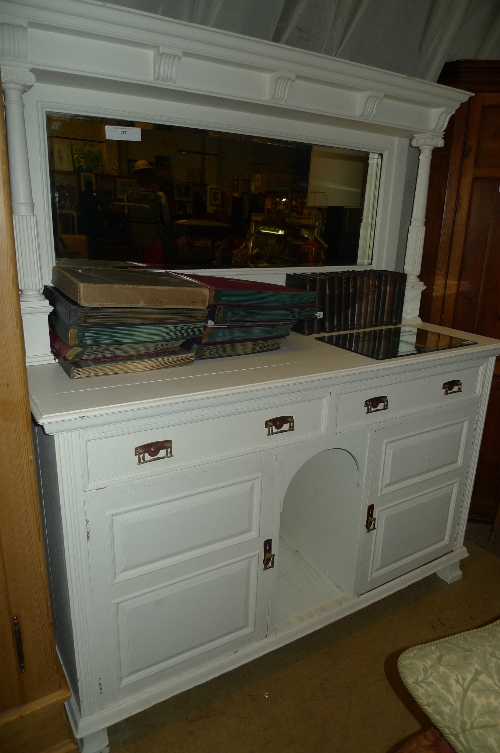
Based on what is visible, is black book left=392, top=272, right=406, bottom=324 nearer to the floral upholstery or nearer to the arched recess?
the arched recess

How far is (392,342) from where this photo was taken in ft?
6.42

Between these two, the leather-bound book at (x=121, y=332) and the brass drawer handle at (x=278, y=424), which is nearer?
the leather-bound book at (x=121, y=332)

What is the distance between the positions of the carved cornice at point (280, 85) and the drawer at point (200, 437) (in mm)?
1029

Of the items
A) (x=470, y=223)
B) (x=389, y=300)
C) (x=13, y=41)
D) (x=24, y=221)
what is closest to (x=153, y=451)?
(x=24, y=221)

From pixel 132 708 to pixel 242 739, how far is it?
0.37m

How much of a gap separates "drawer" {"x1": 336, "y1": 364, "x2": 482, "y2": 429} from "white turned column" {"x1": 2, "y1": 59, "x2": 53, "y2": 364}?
95 cm

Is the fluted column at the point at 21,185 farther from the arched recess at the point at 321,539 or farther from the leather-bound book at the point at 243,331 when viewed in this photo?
the arched recess at the point at 321,539

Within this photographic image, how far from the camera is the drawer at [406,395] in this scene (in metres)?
1.70

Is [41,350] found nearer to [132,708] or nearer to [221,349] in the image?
[221,349]

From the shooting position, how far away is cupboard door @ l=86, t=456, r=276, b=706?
1373 mm

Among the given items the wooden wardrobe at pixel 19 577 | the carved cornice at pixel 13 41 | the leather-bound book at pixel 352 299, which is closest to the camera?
the wooden wardrobe at pixel 19 577

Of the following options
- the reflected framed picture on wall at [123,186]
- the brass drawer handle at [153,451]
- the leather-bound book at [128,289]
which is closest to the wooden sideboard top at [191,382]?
the brass drawer handle at [153,451]

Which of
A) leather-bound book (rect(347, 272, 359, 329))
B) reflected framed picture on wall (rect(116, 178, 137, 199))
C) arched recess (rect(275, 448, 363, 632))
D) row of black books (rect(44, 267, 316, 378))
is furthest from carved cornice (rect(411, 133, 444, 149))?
arched recess (rect(275, 448, 363, 632))

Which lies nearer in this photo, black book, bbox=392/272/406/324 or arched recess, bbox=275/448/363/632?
arched recess, bbox=275/448/363/632
